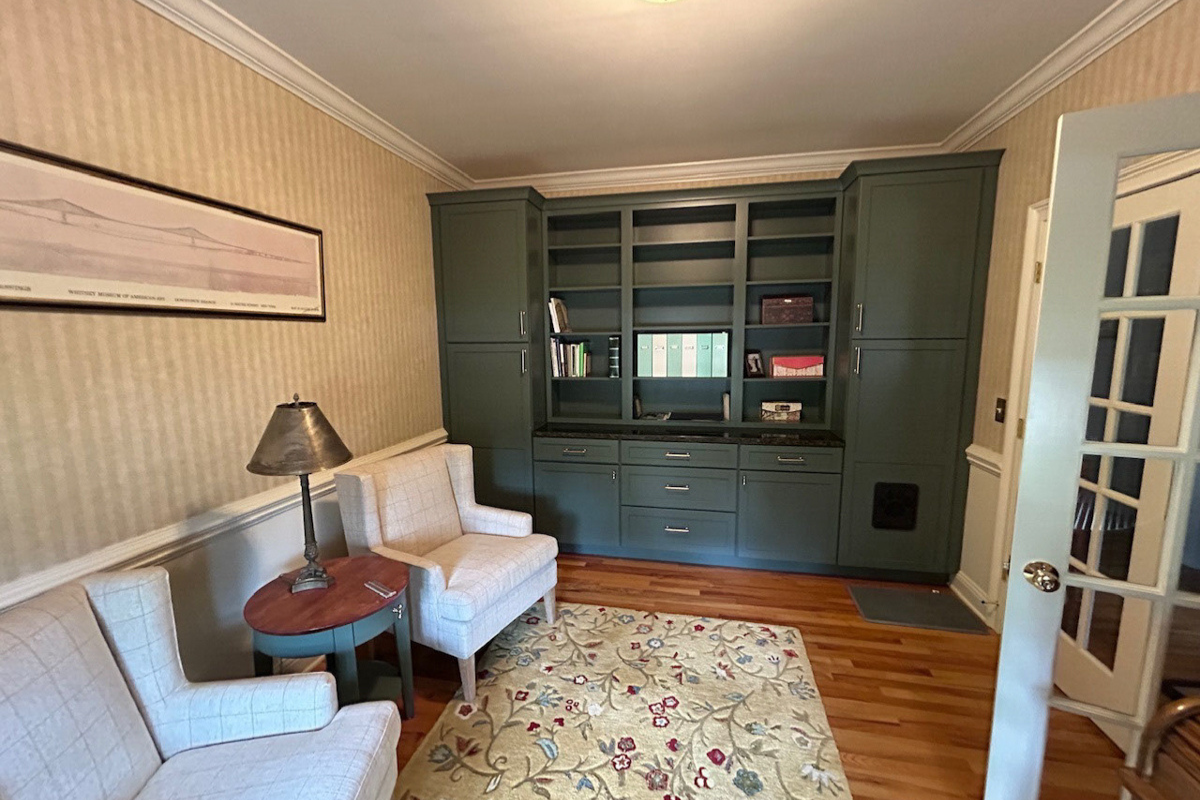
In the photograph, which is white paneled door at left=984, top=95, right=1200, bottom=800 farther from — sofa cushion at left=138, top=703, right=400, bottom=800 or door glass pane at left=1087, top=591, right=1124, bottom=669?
sofa cushion at left=138, top=703, right=400, bottom=800

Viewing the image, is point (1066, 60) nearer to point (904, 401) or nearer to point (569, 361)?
point (904, 401)

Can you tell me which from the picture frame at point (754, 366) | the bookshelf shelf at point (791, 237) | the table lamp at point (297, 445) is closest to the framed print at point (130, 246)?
the table lamp at point (297, 445)

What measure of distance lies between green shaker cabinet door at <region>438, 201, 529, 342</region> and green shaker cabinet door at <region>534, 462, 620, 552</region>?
0.96 meters

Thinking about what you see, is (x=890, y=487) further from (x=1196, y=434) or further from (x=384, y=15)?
(x=384, y=15)

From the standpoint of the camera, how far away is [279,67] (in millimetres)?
1888

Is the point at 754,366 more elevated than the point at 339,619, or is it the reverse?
the point at 754,366

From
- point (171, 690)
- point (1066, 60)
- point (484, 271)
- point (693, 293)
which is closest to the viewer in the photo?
point (171, 690)

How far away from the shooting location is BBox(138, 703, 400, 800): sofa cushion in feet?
3.37

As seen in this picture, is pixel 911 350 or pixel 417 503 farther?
pixel 911 350

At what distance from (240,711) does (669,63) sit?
2.65 m

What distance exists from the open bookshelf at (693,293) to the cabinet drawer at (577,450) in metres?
0.28

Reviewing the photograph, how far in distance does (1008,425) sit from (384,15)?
3.19 m

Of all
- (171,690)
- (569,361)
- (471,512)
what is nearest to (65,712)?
(171,690)

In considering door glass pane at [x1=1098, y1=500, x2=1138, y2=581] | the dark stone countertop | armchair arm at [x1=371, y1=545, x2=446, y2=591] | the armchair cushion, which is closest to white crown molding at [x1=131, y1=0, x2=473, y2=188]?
the armchair cushion
